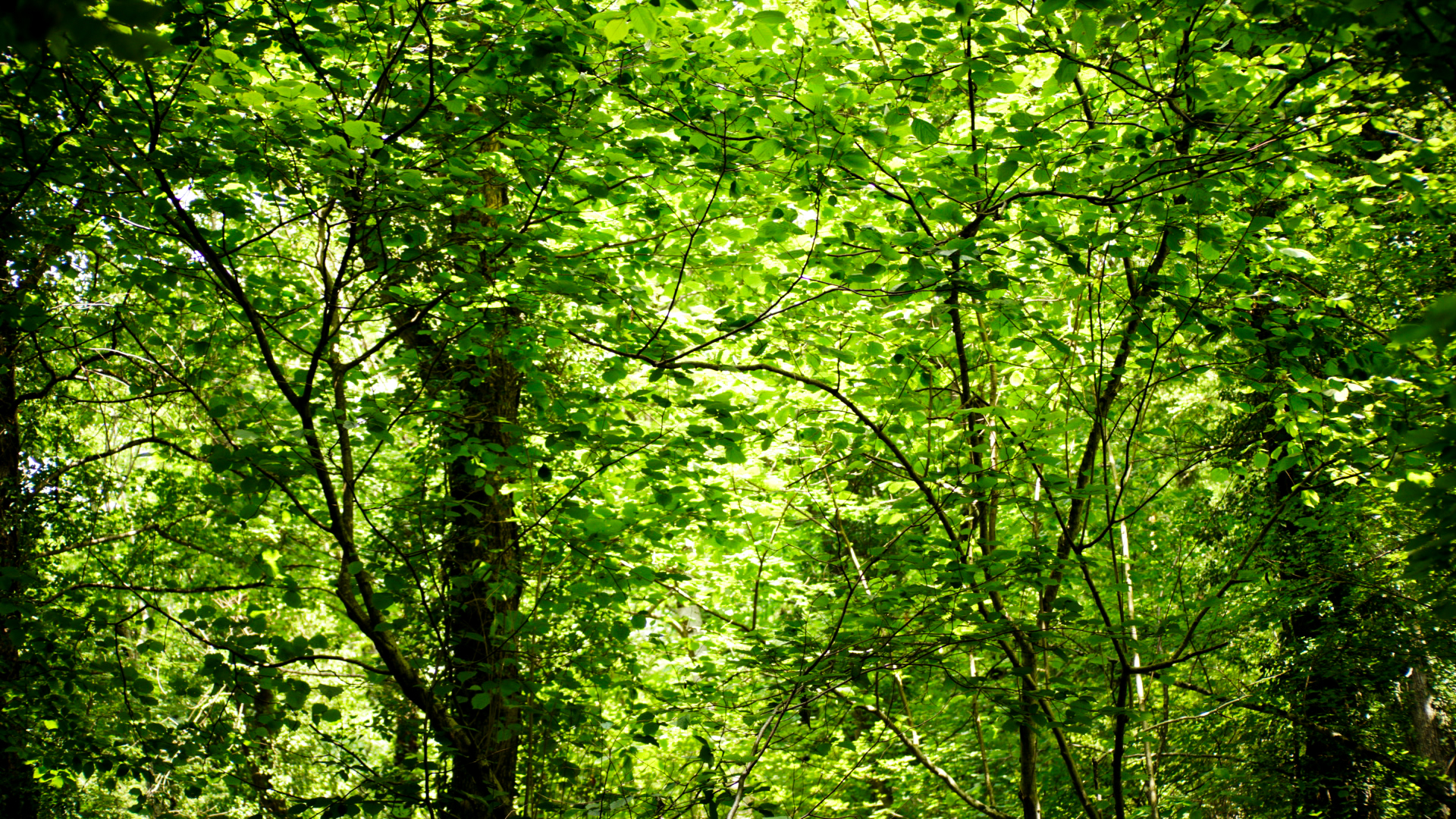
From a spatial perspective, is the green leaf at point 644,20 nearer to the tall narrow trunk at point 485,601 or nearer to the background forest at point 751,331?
the background forest at point 751,331

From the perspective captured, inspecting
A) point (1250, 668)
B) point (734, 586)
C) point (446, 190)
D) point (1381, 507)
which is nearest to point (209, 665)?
point (446, 190)

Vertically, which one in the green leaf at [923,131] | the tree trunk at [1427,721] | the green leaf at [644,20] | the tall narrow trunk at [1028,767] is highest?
the green leaf at [923,131]

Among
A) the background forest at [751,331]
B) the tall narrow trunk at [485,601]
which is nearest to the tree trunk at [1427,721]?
the background forest at [751,331]

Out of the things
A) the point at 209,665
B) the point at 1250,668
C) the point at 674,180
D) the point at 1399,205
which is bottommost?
the point at 209,665

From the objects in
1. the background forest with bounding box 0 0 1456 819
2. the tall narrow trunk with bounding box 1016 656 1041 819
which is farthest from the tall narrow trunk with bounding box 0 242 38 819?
the tall narrow trunk with bounding box 1016 656 1041 819

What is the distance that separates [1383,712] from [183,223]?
7.82 m

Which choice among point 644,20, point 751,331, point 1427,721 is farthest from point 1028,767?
point 1427,721

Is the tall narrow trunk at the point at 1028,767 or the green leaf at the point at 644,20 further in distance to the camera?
the tall narrow trunk at the point at 1028,767

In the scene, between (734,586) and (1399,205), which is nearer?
(1399,205)

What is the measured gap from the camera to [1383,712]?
5664mm

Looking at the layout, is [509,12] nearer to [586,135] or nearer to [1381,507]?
[586,135]

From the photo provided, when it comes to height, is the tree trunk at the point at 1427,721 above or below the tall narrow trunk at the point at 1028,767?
above

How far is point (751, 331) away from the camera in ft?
11.9

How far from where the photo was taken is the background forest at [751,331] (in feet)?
9.48
